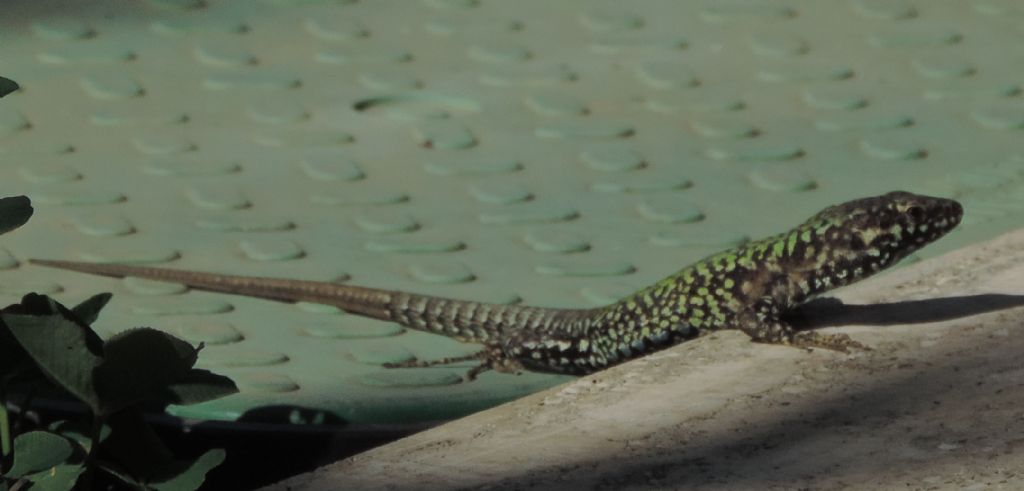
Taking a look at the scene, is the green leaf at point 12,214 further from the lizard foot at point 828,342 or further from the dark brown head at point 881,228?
the dark brown head at point 881,228

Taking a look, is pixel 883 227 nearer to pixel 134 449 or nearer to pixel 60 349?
pixel 134 449

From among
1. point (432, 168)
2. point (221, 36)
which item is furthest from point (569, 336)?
point (221, 36)

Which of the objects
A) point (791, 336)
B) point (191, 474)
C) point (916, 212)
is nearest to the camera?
point (191, 474)

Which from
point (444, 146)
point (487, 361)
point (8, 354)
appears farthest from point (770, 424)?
point (444, 146)

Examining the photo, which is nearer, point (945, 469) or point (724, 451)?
point (945, 469)

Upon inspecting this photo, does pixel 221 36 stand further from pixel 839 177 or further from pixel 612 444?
pixel 612 444

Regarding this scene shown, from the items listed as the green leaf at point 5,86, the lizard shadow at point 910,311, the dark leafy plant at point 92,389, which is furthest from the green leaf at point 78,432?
the lizard shadow at point 910,311
